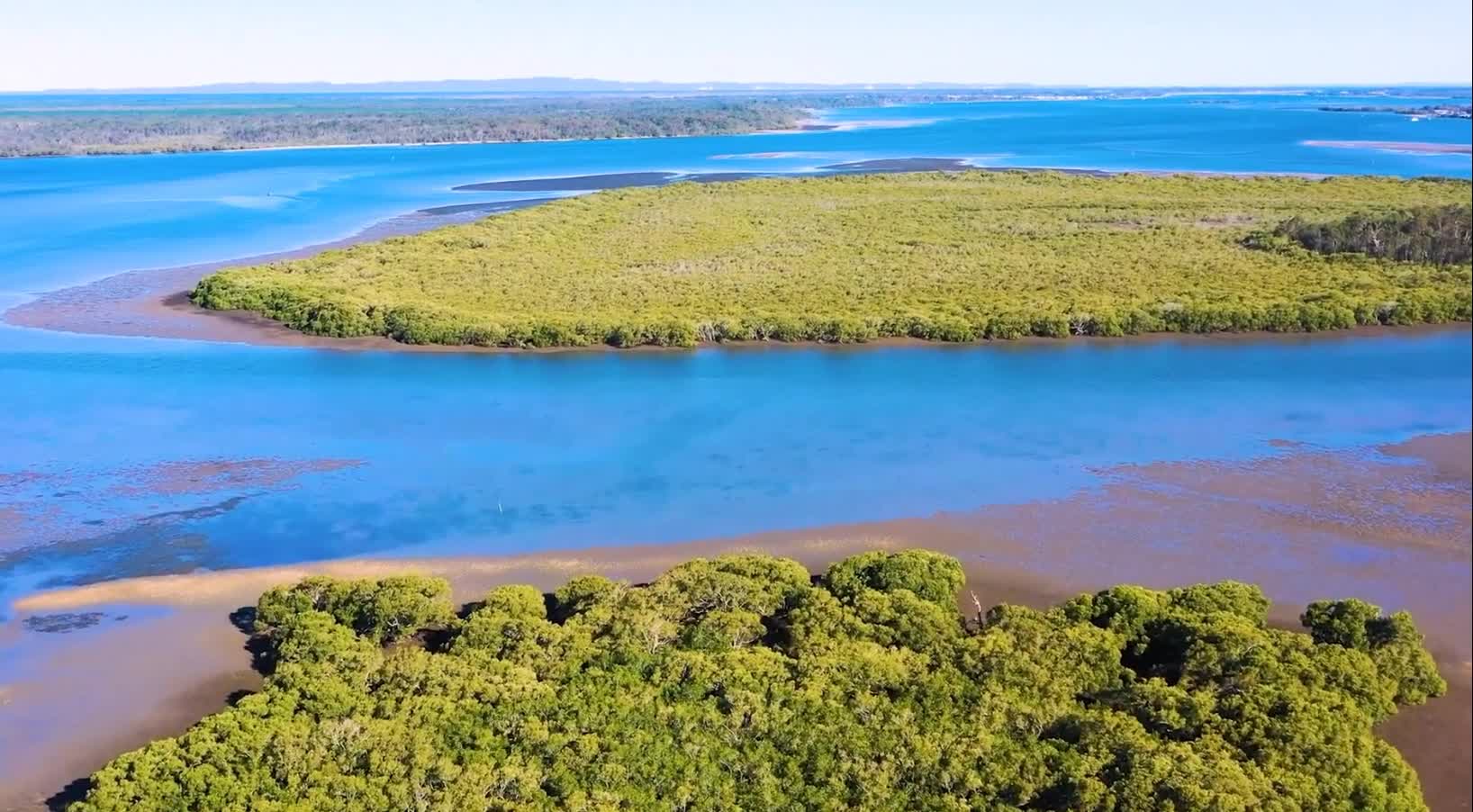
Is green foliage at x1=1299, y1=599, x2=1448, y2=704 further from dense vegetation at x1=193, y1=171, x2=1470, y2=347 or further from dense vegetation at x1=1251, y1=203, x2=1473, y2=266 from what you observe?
dense vegetation at x1=193, y1=171, x2=1470, y2=347

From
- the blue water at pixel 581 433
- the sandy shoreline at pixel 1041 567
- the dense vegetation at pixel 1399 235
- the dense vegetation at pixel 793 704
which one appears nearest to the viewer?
the dense vegetation at pixel 1399 235

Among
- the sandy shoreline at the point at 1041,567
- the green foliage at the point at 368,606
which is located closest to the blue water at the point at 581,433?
the sandy shoreline at the point at 1041,567

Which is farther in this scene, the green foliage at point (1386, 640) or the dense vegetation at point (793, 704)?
the green foliage at point (1386, 640)

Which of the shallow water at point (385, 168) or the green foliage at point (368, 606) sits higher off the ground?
the shallow water at point (385, 168)

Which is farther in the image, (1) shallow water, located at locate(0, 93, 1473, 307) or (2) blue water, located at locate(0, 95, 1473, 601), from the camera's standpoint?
(1) shallow water, located at locate(0, 93, 1473, 307)

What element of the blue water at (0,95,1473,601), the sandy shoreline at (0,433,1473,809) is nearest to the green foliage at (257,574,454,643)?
the sandy shoreline at (0,433,1473,809)

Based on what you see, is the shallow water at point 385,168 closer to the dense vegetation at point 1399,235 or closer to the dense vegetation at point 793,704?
the dense vegetation at point 1399,235

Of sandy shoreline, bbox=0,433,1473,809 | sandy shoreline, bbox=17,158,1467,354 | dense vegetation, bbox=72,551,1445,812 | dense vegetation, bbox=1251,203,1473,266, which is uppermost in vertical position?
dense vegetation, bbox=1251,203,1473,266
